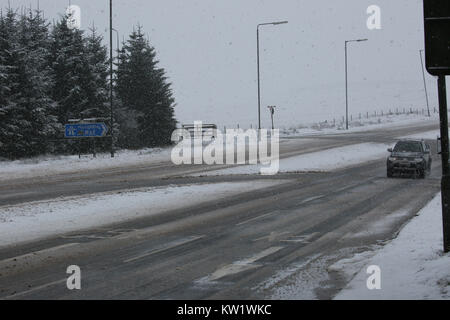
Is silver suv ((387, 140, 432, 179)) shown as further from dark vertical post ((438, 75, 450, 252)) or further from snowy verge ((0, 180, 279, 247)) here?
dark vertical post ((438, 75, 450, 252))

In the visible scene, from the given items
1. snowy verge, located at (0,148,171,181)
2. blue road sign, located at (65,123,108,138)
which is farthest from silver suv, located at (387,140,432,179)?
blue road sign, located at (65,123,108,138)

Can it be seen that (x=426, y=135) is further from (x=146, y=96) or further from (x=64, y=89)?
(x=64, y=89)

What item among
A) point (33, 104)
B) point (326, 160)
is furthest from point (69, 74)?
point (326, 160)

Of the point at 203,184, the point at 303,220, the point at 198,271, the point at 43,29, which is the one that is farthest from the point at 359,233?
the point at 43,29

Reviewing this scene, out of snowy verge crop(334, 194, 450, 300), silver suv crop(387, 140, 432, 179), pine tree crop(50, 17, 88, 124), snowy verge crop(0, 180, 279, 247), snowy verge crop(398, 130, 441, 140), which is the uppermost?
pine tree crop(50, 17, 88, 124)

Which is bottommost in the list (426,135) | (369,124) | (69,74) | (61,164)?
(61,164)

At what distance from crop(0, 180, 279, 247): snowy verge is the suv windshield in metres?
8.47

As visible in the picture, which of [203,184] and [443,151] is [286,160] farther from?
[443,151]

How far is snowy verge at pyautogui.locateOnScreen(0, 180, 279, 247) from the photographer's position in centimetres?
1322

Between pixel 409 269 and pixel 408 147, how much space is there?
1970 centimetres

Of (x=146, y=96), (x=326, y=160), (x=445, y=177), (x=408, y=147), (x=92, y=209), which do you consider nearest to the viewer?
(x=445, y=177)

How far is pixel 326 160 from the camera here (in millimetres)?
34375

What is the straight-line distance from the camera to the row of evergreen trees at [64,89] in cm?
3547

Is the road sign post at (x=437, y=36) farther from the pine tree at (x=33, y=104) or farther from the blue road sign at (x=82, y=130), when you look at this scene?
the pine tree at (x=33, y=104)
